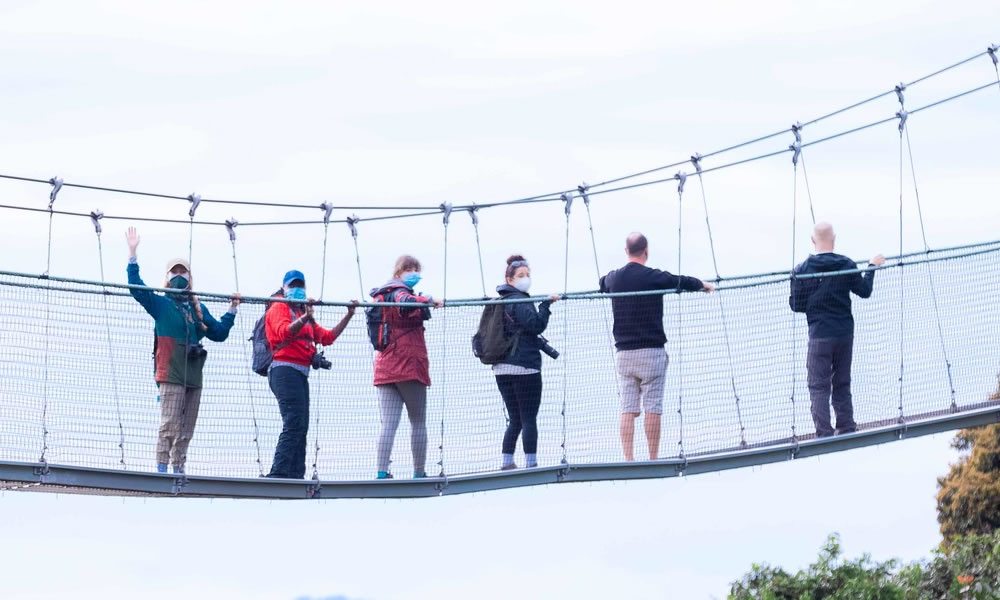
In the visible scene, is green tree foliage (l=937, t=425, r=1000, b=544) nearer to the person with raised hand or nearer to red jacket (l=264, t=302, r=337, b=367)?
red jacket (l=264, t=302, r=337, b=367)

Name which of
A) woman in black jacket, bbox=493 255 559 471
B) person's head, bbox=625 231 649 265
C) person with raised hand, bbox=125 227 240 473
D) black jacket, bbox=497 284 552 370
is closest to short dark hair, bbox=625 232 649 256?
person's head, bbox=625 231 649 265

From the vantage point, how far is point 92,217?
35.3 ft

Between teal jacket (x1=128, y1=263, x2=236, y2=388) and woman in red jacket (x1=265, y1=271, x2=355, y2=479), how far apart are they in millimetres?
444

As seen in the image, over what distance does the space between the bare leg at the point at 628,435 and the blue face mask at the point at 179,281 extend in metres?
2.83

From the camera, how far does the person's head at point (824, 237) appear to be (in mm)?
10875

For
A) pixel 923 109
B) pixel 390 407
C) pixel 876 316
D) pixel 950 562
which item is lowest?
pixel 950 562

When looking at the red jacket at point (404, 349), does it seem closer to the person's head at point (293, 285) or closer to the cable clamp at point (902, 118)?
the person's head at point (293, 285)

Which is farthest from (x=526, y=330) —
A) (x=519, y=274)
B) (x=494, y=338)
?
(x=519, y=274)

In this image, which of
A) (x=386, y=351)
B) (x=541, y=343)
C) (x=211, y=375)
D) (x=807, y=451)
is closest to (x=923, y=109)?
(x=807, y=451)

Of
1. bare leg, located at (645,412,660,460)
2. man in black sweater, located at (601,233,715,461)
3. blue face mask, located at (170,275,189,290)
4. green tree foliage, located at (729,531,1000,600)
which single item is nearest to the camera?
blue face mask, located at (170,275,189,290)

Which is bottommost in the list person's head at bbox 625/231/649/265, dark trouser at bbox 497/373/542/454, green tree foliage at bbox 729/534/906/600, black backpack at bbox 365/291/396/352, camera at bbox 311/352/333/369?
green tree foliage at bbox 729/534/906/600

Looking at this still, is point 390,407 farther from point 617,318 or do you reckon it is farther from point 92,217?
point 92,217

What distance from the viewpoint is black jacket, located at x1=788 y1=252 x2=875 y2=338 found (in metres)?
10.7

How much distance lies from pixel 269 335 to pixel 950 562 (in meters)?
5.82
